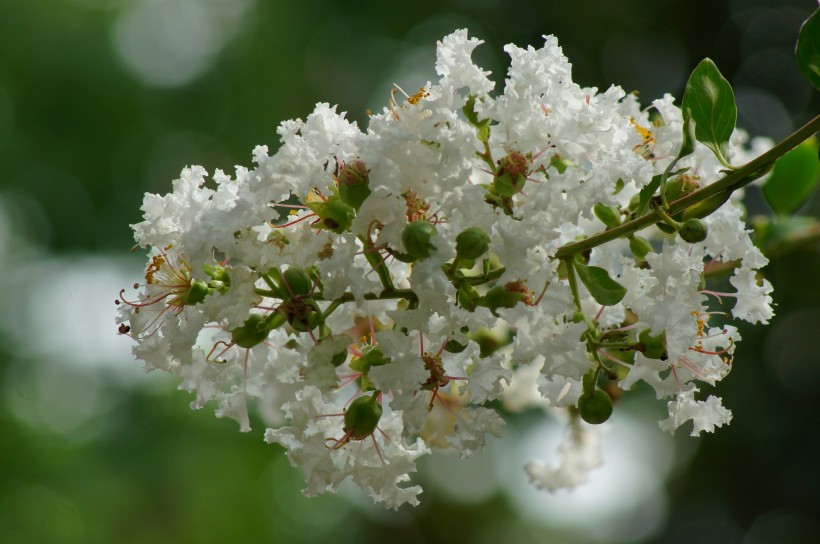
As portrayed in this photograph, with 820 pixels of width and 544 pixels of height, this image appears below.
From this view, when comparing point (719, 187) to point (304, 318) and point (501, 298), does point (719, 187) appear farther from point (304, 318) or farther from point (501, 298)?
point (304, 318)

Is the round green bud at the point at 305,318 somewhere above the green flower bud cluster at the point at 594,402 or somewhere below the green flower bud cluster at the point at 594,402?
above

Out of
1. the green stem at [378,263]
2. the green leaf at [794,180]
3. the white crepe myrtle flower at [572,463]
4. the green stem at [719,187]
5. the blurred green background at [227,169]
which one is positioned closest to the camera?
the green stem at [719,187]

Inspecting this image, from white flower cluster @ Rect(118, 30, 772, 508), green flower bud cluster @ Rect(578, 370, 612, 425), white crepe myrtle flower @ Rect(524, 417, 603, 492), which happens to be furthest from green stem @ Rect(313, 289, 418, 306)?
white crepe myrtle flower @ Rect(524, 417, 603, 492)

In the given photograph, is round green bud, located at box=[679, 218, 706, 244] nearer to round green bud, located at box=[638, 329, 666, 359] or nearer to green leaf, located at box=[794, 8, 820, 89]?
round green bud, located at box=[638, 329, 666, 359]

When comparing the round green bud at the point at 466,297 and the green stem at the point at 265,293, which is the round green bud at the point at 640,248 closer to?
the round green bud at the point at 466,297

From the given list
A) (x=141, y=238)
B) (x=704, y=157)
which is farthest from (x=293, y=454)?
(x=704, y=157)

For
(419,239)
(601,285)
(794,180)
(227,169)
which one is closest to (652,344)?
(601,285)

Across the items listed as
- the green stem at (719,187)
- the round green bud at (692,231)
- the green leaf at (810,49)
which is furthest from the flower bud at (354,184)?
the green leaf at (810,49)
